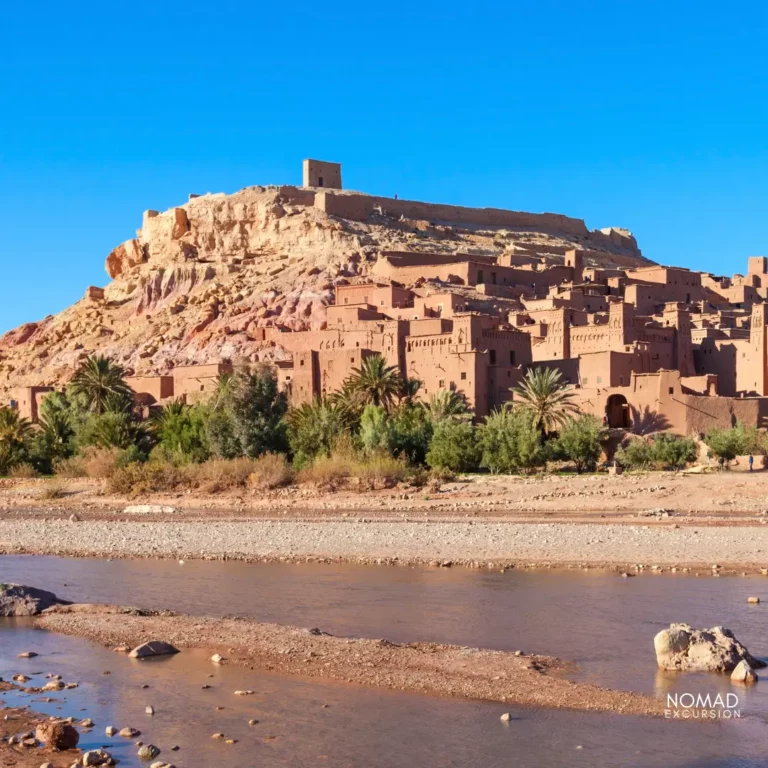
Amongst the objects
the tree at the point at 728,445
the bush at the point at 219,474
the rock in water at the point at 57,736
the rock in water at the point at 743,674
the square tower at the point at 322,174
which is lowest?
the rock in water at the point at 57,736

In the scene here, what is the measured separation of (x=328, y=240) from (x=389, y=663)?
166 feet

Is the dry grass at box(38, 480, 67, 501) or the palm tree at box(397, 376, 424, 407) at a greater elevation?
the palm tree at box(397, 376, 424, 407)

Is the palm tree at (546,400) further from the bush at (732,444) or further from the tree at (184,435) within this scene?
the tree at (184,435)

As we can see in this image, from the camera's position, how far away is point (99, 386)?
1720 inches

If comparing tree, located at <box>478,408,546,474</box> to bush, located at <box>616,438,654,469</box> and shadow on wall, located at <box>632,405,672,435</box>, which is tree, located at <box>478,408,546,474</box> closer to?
bush, located at <box>616,438,654,469</box>

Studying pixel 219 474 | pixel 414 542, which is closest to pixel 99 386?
pixel 219 474

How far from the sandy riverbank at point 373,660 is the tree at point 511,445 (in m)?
19.3

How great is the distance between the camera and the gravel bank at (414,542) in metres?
19.1

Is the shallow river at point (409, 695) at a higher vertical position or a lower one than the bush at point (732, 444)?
lower

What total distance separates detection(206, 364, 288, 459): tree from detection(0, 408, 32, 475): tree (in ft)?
31.5

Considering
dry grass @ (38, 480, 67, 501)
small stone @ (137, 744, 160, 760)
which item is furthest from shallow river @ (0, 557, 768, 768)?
dry grass @ (38, 480, 67, 501)

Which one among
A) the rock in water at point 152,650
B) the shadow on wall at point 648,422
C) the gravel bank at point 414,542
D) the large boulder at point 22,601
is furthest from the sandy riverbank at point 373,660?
the shadow on wall at point 648,422

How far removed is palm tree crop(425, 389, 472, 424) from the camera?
3572 centimetres

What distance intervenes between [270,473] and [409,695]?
23.3m
